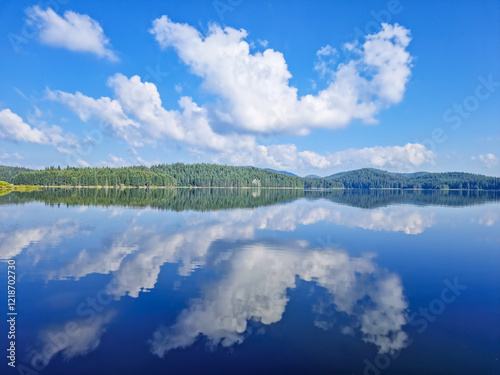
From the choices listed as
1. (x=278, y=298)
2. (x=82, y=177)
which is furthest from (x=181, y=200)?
(x=82, y=177)

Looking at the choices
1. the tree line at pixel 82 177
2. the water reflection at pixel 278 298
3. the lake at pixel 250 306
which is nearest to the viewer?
the lake at pixel 250 306

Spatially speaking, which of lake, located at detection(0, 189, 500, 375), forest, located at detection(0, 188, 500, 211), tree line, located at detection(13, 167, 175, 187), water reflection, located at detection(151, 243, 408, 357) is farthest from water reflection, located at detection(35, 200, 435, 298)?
tree line, located at detection(13, 167, 175, 187)

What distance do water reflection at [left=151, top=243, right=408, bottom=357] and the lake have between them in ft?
0.24

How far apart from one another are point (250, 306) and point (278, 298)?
1.66 metres

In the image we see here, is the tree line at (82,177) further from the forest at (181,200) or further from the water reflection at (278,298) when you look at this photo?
the water reflection at (278,298)

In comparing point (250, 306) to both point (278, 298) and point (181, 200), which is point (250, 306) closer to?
point (278, 298)

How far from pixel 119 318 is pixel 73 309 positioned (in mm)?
2560

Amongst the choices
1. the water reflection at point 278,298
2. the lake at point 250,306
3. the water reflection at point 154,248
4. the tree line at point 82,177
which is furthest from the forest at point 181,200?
the tree line at point 82,177

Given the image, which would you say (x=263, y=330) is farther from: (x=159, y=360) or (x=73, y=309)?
(x=73, y=309)

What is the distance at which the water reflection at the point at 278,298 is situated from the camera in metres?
10.8

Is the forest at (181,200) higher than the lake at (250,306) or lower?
higher

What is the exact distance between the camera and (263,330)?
36.4ft

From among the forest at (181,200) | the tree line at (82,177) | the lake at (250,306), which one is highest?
the tree line at (82,177)

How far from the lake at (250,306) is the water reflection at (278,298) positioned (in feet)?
0.24
